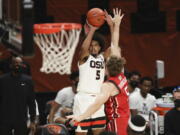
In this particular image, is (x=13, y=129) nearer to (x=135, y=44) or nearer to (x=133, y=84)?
(x=133, y=84)

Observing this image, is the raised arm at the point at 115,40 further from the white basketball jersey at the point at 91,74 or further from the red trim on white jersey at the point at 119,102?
the red trim on white jersey at the point at 119,102

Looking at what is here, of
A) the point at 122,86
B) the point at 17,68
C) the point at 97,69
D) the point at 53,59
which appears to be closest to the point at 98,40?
the point at 97,69

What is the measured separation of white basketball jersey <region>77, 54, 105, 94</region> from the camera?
729cm

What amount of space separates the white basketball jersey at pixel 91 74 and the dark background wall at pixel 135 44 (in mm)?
5658

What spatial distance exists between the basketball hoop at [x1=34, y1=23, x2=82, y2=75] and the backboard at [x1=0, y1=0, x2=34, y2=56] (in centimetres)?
309

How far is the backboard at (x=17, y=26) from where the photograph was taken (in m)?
5.03

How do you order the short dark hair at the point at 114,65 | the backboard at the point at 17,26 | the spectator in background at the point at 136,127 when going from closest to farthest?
the backboard at the point at 17,26 < the spectator in background at the point at 136,127 < the short dark hair at the point at 114,65

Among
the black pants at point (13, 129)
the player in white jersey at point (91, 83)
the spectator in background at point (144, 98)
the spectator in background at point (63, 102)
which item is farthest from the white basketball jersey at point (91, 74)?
the spectator in background at point (144, 98)

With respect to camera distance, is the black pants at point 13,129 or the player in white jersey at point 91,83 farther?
the black pants at point 13,129

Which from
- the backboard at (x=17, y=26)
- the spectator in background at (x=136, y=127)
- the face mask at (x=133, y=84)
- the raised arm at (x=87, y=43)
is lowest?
the face mask at (x=133, y=84)

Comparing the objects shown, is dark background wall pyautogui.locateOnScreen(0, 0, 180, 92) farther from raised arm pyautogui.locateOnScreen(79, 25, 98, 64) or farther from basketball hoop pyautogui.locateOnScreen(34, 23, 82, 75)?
raised arm pyautogui.locateOnScreen(79, 25, 98, 64)

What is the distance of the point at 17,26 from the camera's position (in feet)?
19.0

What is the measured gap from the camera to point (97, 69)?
7.31 meters

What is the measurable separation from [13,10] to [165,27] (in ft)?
24.6
